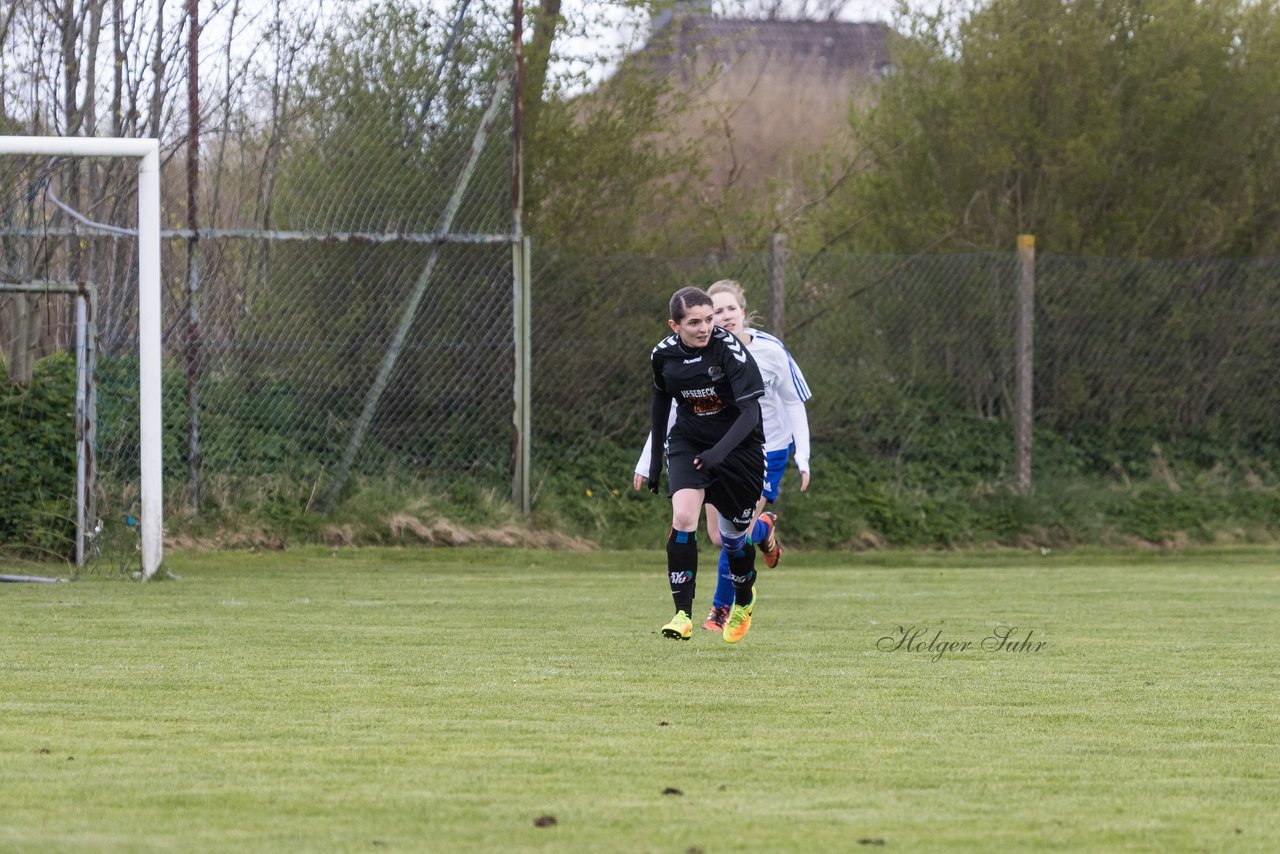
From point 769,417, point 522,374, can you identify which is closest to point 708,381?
point 769,417

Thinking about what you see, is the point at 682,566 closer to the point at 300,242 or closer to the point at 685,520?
the point at 685,520

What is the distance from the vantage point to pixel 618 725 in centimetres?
514

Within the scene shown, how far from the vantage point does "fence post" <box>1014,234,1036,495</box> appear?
1481cm

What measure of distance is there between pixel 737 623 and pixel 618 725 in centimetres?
270

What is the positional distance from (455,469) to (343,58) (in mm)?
3272

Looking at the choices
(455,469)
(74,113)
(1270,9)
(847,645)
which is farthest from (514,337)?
A: (1270,9)

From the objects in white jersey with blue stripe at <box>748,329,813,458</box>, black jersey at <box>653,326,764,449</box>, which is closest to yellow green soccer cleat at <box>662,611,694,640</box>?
black jersey at <box>653,326,764,449</box>

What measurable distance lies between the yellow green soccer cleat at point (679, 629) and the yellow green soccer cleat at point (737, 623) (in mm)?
169

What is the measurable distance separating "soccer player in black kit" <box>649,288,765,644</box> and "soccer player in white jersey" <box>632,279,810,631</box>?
0.20m

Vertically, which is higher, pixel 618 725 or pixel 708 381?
pixel 708 381

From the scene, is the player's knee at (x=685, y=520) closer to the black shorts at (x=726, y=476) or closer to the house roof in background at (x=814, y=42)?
the black shorts at (x=726, y=476)

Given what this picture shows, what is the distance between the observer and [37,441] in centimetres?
1140

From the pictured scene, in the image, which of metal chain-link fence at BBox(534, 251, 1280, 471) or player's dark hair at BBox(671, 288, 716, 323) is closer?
player's dark hair at BBox(671, 288, 716, 323)
